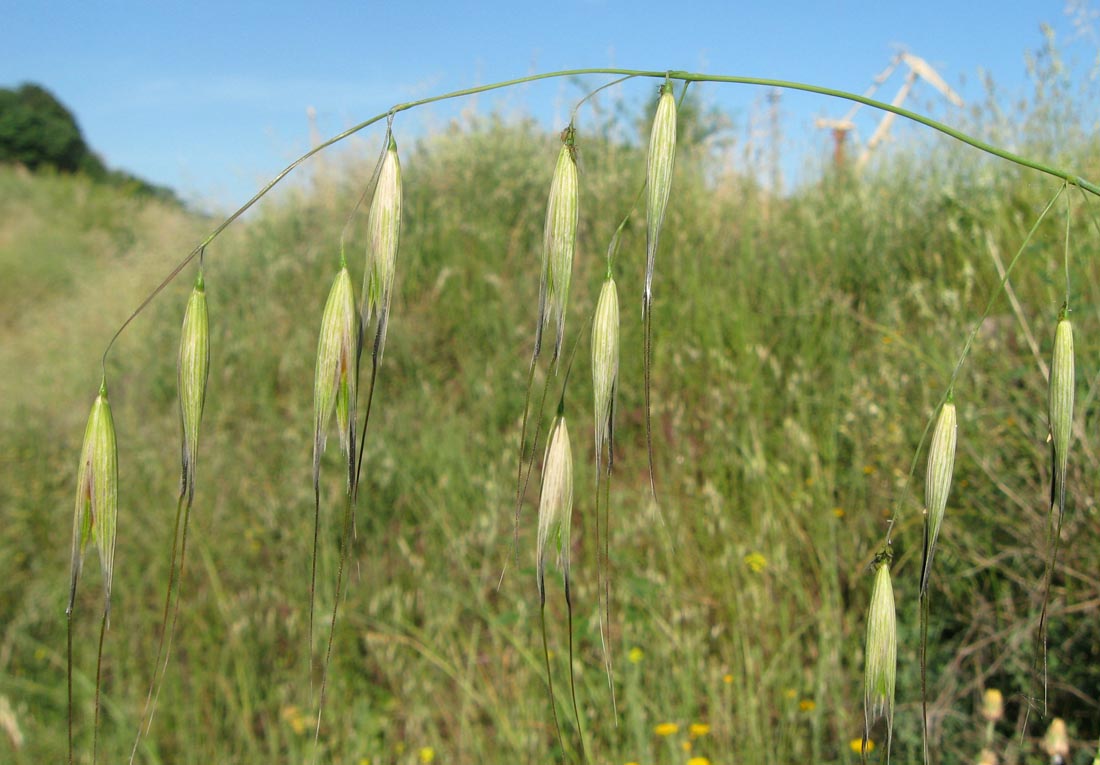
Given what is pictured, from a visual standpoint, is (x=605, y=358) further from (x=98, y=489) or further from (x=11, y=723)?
(x=11, y=723)

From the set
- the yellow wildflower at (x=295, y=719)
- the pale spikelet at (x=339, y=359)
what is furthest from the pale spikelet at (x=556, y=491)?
the yellow wildflower at (x=295, y=719)

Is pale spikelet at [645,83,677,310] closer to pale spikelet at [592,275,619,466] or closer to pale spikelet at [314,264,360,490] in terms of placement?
pale spikelet at [592,275,619,466]

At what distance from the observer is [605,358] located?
57cm

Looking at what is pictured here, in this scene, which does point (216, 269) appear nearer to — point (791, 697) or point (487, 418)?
point (487, 418)

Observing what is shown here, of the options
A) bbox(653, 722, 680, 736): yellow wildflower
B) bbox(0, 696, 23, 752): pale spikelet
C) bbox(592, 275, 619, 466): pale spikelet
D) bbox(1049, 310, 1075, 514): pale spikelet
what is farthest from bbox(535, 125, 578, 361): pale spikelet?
bbox(0, 696, 23, 752): pale spikelet

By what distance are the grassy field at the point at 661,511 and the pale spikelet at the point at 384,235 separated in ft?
0.56

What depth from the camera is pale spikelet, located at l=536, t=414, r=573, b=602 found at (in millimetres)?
614

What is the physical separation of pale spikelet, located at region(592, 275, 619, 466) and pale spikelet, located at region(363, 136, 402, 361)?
15 cm

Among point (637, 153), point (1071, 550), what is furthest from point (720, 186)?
point (1071, 550)

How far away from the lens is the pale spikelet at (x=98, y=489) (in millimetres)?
583

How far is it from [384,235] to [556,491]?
0.77 ft

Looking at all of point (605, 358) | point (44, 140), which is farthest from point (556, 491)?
point (44, 140)

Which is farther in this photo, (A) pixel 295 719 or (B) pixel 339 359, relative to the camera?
(A) pixel 295 719

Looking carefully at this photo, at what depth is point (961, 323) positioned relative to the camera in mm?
2070
